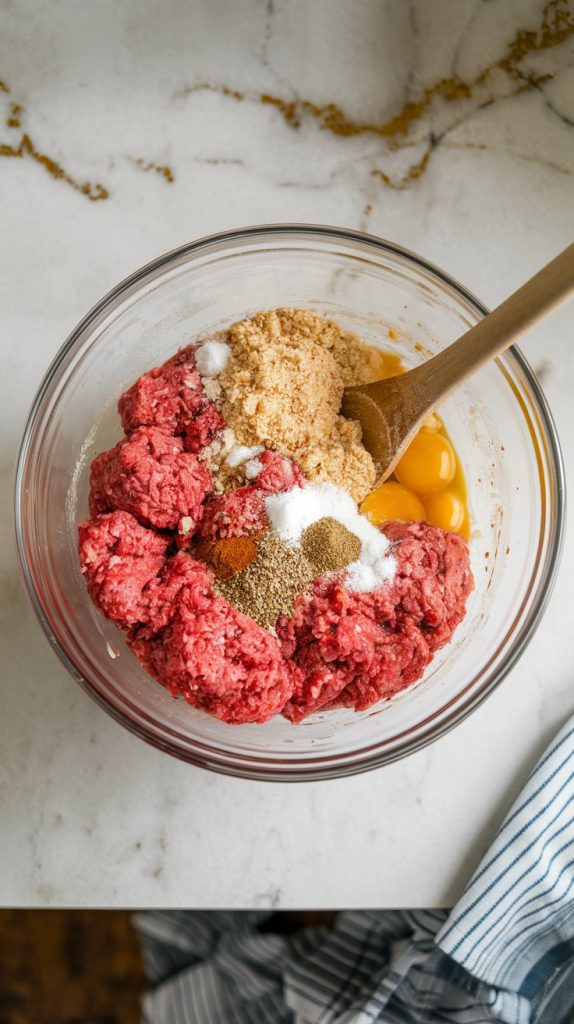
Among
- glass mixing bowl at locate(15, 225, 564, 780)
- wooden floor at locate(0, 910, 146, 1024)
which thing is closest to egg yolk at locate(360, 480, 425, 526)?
glass mixing bowl at locate(15, 225, 564, 780)

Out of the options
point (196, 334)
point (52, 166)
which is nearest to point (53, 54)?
point (52, 166)

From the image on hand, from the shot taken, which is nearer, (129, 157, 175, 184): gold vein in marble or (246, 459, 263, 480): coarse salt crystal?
(246, 459, 263, 480): coarse salt crystal

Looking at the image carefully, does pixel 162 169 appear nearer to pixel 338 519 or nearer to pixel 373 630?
pixel 338 519

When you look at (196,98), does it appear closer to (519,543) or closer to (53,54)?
(53,54)

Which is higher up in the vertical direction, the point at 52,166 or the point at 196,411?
the point at 52,166

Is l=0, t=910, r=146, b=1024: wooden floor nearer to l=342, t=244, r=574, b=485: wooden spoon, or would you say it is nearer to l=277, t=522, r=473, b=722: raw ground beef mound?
l=277, t=522, r=473, b=722: raw ground beef mound

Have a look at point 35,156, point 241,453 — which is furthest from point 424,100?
point 241,453
